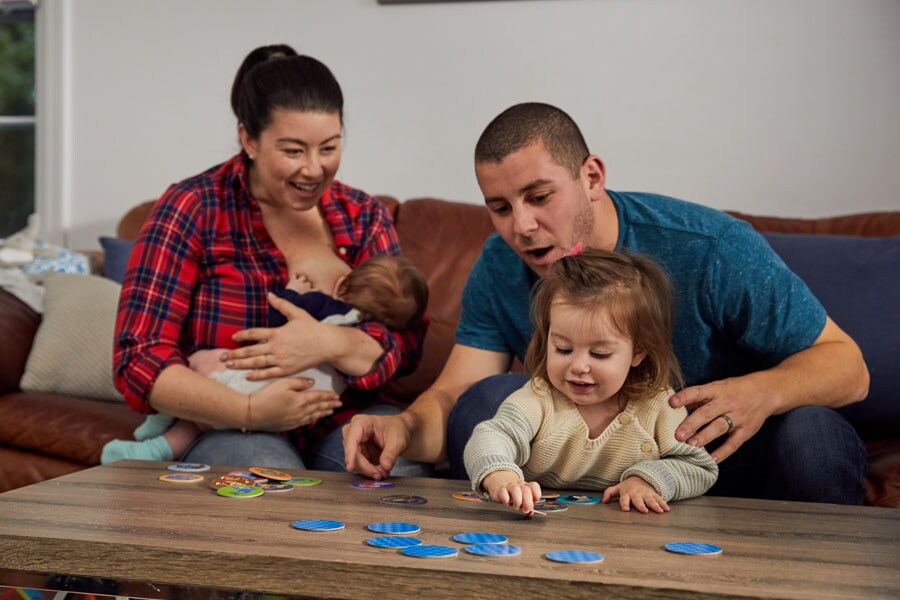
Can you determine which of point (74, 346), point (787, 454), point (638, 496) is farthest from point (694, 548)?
point (74, 346)

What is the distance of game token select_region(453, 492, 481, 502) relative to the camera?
146 cm

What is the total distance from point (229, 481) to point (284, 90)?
910 mm

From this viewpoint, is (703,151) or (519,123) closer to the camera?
(519,123)

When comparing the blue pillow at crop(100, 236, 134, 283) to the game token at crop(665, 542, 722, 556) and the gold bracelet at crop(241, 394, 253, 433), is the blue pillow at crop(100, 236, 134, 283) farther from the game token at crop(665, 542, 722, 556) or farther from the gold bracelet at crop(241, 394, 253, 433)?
the game token at crop(665, 542, 722, 556)

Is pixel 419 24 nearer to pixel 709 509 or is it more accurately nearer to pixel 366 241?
pixel 366 241

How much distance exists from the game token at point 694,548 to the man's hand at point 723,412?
37 centimetres

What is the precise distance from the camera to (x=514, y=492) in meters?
1.29

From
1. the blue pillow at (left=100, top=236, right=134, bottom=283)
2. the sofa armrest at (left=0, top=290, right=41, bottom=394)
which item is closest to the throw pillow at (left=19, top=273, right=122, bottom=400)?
the sofa armrest at (left=0, top=290, right=41, bottom=394)

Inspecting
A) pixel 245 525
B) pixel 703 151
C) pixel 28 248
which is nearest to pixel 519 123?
pixel 245 525

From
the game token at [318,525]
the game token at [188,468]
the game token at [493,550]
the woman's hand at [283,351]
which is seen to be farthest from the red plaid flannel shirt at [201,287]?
the game token at [493,550]

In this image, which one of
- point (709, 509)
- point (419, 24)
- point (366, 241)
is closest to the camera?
point (709, 509)

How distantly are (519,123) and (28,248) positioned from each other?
1994 mm

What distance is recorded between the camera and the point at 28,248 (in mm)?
3141

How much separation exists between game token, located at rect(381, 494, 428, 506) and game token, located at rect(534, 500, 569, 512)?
6.5 inches
